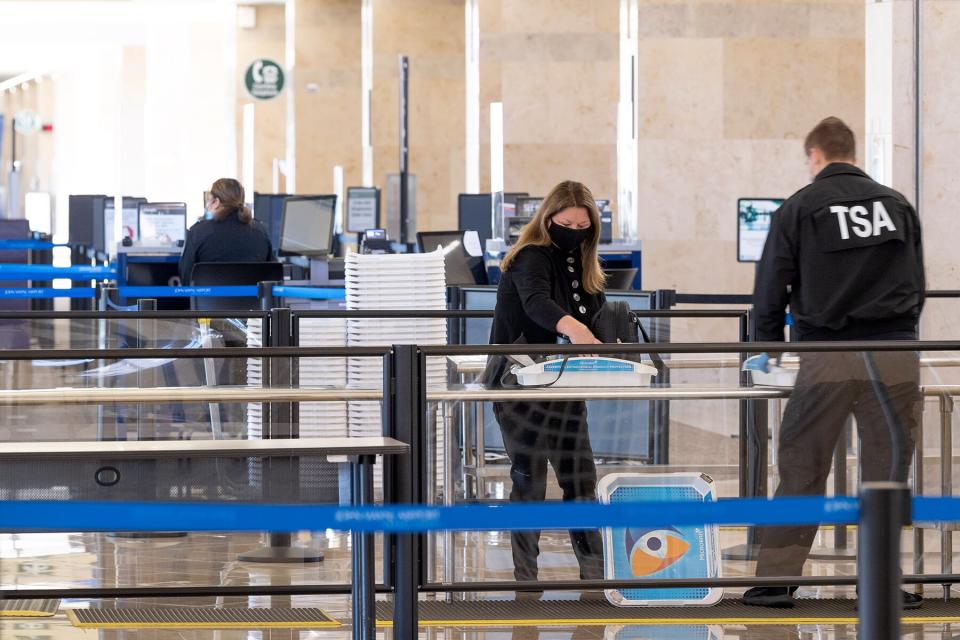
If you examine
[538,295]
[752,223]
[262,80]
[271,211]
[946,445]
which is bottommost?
[946,445]

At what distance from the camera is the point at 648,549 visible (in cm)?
457

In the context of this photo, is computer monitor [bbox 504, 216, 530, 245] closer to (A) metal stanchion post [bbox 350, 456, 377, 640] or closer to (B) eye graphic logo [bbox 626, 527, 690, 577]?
(B) eye graphic logo [bbox 626, 527, 690, 577]

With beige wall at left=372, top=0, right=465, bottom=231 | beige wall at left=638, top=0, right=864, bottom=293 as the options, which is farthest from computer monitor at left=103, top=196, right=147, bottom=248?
beige wall at left=372, top=0, right=465, bottom=231

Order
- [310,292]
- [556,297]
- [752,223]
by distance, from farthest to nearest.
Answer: [752,223] → [310,292] → [556,297]

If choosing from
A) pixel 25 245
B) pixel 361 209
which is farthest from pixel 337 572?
pixel 361 209

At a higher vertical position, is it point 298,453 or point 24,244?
point 24,244

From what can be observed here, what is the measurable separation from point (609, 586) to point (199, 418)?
1.24 meters

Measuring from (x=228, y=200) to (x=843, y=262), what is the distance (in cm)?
602

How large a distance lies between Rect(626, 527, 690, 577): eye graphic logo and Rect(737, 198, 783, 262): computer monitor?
639cm

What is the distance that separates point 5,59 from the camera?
4441cm

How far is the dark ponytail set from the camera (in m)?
10.3

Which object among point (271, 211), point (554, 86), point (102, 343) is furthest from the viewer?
point (554, 86)

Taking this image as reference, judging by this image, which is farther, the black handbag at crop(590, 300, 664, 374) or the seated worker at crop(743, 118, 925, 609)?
the black handbag at crop(590, 300, 664, 374)

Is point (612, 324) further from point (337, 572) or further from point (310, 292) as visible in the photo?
point (310, 292)
